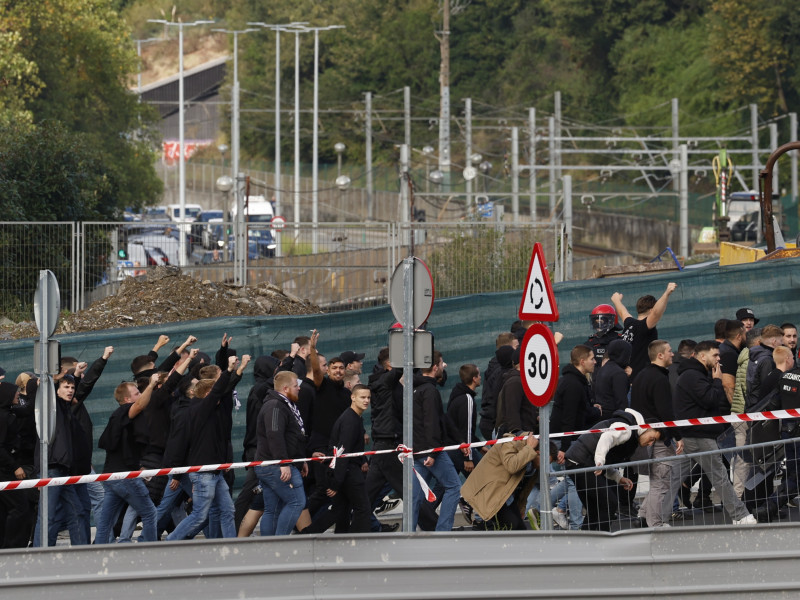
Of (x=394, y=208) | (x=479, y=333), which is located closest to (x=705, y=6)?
(x=394, y=208)

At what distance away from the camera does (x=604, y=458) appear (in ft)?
34.8

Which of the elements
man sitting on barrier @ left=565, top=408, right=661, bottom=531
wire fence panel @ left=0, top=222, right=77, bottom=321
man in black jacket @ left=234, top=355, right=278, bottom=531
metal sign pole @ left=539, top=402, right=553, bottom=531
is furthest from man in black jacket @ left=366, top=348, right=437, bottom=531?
wire fence panel @ left=0, top=222, right=77, bottom=321

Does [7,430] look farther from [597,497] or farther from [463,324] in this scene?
[463,324]

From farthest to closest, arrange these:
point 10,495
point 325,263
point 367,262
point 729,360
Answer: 1. point 325,263
2. point 367,262
3. point 729,360
4. point 10,495

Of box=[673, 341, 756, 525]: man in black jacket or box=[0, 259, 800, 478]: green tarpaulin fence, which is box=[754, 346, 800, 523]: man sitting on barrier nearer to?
box=[673, 341, 756, 525]: man in black jacket

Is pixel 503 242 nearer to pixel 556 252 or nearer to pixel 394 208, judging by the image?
pixel 556 252

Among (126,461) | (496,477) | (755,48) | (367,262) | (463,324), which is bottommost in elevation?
(496,477)

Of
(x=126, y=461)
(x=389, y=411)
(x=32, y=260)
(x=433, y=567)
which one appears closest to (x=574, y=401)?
(x=389, y=411)

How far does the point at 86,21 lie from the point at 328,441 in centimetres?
3251

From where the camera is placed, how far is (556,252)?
20344 millimetres

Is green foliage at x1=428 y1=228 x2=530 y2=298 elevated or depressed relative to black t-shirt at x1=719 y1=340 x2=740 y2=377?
elevated

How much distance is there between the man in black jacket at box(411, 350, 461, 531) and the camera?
11.4 meters

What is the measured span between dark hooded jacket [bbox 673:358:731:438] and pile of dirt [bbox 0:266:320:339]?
8.54 metres

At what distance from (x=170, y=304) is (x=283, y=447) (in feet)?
27.9
